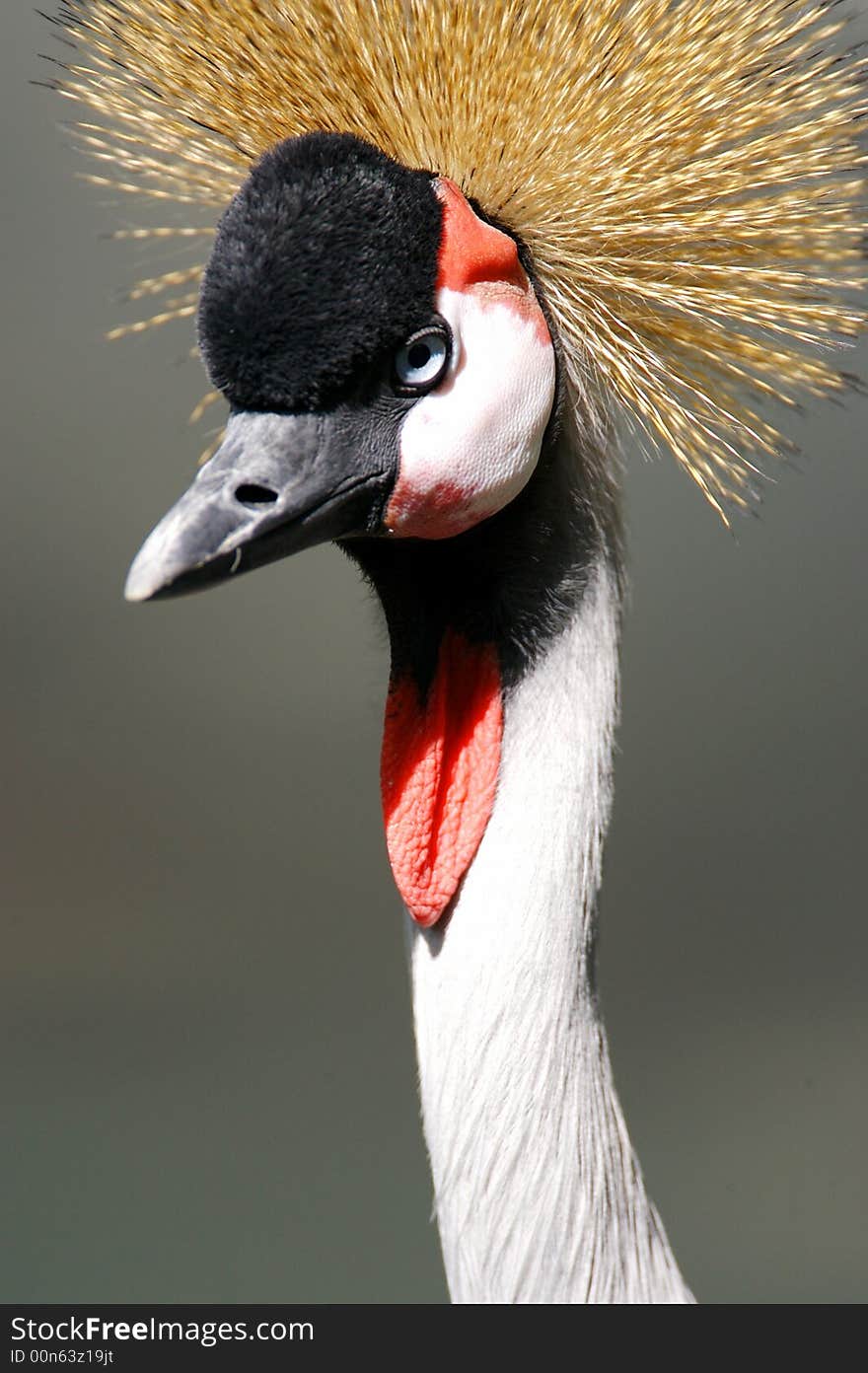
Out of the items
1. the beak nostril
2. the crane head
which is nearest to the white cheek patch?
the crane head

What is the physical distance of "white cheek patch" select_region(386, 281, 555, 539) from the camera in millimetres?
1098

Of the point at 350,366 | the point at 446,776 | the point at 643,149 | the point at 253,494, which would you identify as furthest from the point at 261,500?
the point at 643,149

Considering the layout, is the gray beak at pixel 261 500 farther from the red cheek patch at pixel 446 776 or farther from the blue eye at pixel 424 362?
the red cheek patch at pixel 446 776

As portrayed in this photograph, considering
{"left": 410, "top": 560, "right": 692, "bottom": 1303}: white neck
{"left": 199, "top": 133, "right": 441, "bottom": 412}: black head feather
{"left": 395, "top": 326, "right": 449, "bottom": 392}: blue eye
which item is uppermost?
{"left": 199, "top": 133, "right": 441, "bottom": 412}: black head feather

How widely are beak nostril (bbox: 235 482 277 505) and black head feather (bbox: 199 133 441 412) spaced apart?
0.06 m

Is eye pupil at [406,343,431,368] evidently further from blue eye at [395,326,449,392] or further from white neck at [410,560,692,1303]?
white neck at [410,560,692,1303]

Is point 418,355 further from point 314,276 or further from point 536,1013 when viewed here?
point 536,1013

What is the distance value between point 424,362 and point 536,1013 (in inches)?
20.5

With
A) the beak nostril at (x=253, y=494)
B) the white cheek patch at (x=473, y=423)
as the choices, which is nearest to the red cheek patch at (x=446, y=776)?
the white cheek patch at (x=473, y=423)

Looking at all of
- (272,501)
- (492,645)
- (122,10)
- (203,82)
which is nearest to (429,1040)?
(492,645)

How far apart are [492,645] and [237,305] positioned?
0.34 metres

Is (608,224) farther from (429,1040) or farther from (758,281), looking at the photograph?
(429,1040)

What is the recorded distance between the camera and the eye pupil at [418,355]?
1086 mm

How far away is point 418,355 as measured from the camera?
3.58ft
